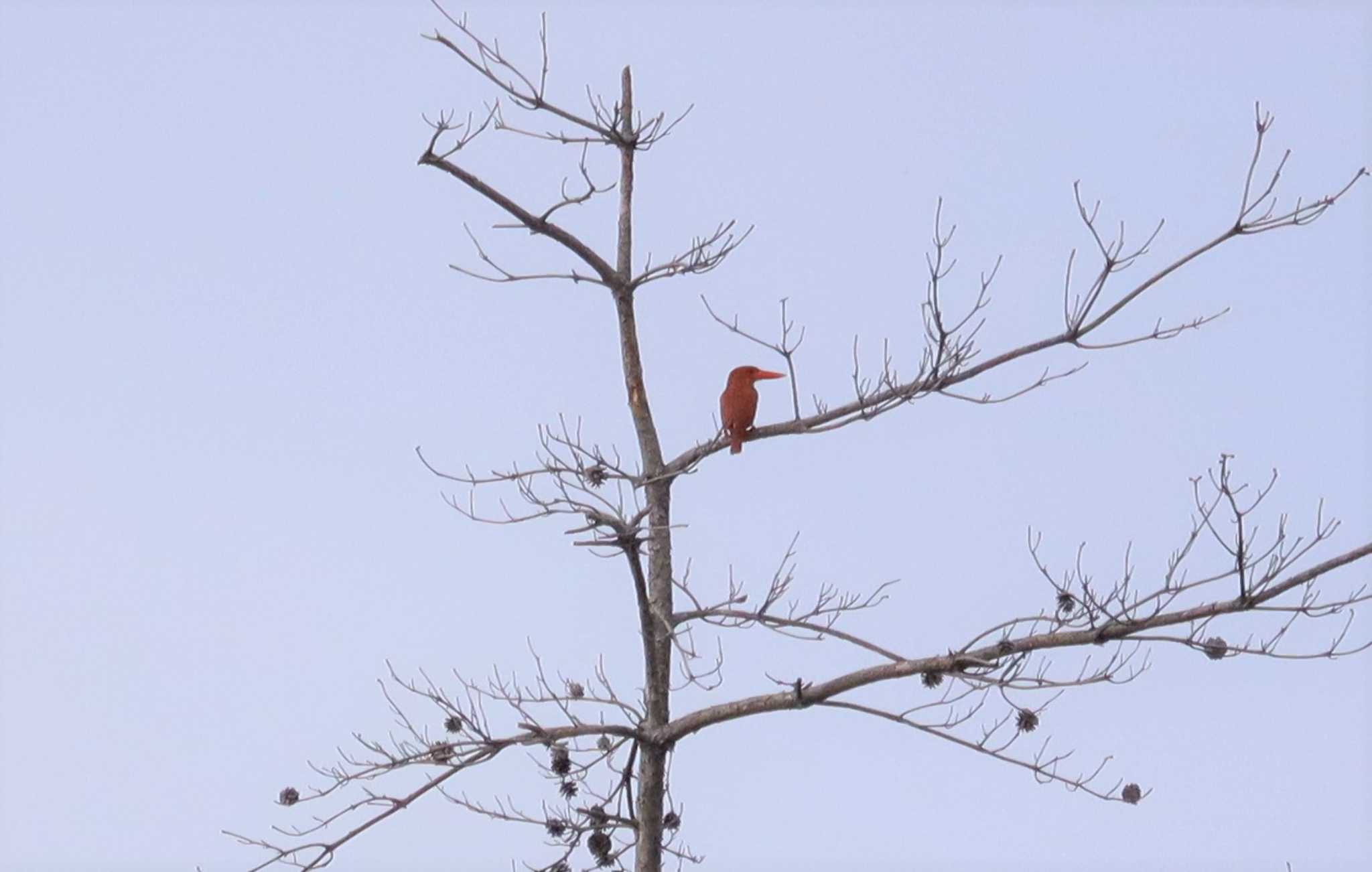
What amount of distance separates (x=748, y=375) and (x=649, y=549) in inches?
35.8

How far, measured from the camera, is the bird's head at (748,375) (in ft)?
24.1

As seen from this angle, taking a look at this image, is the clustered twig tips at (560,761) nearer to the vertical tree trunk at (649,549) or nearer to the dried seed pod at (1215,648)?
the vertical tree trunk at (649,549)

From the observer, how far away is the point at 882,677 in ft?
21.6

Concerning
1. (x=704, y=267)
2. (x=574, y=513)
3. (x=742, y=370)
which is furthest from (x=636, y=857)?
(x=704, y=267)

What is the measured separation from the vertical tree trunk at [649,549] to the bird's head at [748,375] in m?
0.48

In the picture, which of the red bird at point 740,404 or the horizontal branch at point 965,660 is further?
the red bird at point 740,404

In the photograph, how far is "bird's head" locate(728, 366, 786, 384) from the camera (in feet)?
24.1

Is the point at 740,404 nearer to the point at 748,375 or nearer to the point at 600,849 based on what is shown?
the point at 748,375

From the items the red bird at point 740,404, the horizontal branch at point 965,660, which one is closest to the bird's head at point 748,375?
the red bird at point 740,404

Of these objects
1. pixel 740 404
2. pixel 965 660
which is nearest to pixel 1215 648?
pixel 965 660

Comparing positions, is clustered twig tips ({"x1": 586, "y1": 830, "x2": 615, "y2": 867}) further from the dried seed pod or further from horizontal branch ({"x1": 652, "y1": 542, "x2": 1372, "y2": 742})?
the dried seed pod

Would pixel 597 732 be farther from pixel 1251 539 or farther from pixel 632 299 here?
pixel 1251 539

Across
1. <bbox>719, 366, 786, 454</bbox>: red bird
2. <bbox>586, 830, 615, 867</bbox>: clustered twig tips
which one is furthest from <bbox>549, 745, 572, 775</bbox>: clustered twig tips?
<bbox>719, 366, 786, 454</bbox>: red bird

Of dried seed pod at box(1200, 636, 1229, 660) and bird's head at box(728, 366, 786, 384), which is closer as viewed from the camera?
dried seed pod at box(1200, 636, 1229, 660)
